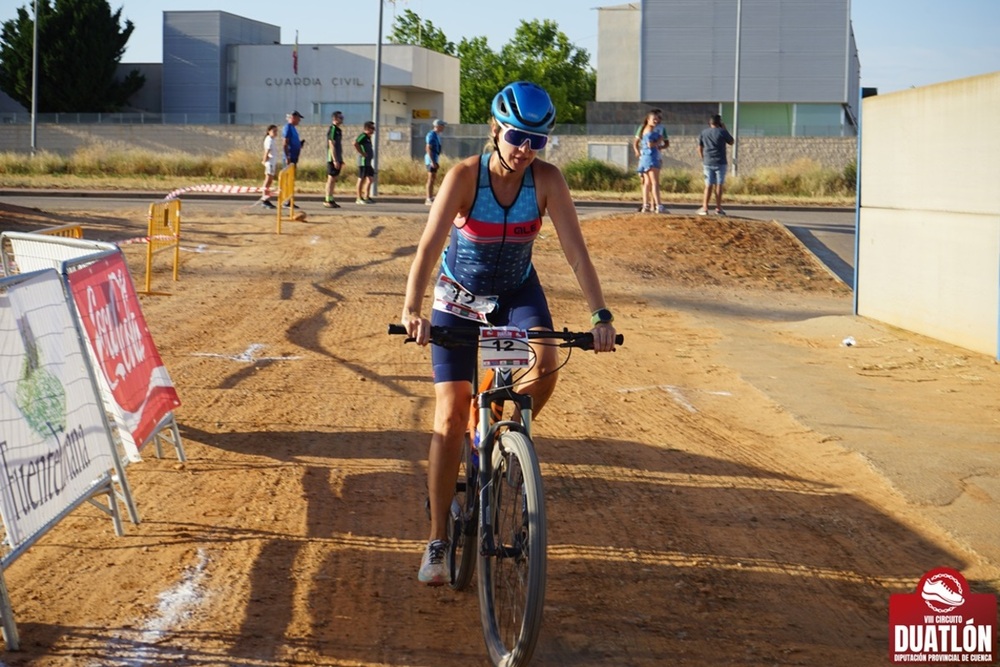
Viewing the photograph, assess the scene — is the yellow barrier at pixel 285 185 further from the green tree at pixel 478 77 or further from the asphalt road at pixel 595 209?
the green tree at pixel 478 77

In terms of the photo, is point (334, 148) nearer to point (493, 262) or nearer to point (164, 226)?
point (164, 226)

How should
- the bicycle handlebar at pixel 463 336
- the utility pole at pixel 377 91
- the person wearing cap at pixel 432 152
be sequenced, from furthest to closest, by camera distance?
the utility pole at pixel 377 91 < the person wearing cap at pixel 432 152 < the bicycle handlebar at pixel 463 336

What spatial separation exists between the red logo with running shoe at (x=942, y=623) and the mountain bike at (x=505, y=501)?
5.04 ft

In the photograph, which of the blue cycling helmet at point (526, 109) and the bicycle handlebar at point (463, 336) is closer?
the bicycle handlebar at point (463, 336)

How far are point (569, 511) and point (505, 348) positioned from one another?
6.83 ft

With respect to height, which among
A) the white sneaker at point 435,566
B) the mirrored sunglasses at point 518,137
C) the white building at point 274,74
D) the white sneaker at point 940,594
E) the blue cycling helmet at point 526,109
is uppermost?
the white building at point 274,74

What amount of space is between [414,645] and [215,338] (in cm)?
785

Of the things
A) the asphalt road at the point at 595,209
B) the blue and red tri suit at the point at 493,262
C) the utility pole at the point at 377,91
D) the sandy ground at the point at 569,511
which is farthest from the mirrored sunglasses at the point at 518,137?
the utility pole at the point at 377,91

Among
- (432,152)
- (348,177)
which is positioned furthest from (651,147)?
(348,177)

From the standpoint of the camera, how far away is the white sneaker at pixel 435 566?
196 inches

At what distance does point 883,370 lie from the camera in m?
11.1

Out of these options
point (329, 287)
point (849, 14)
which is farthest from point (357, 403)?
point (849, 14)

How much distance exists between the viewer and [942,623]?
15.9ft

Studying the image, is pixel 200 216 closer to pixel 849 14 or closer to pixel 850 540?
pixel 850 540
